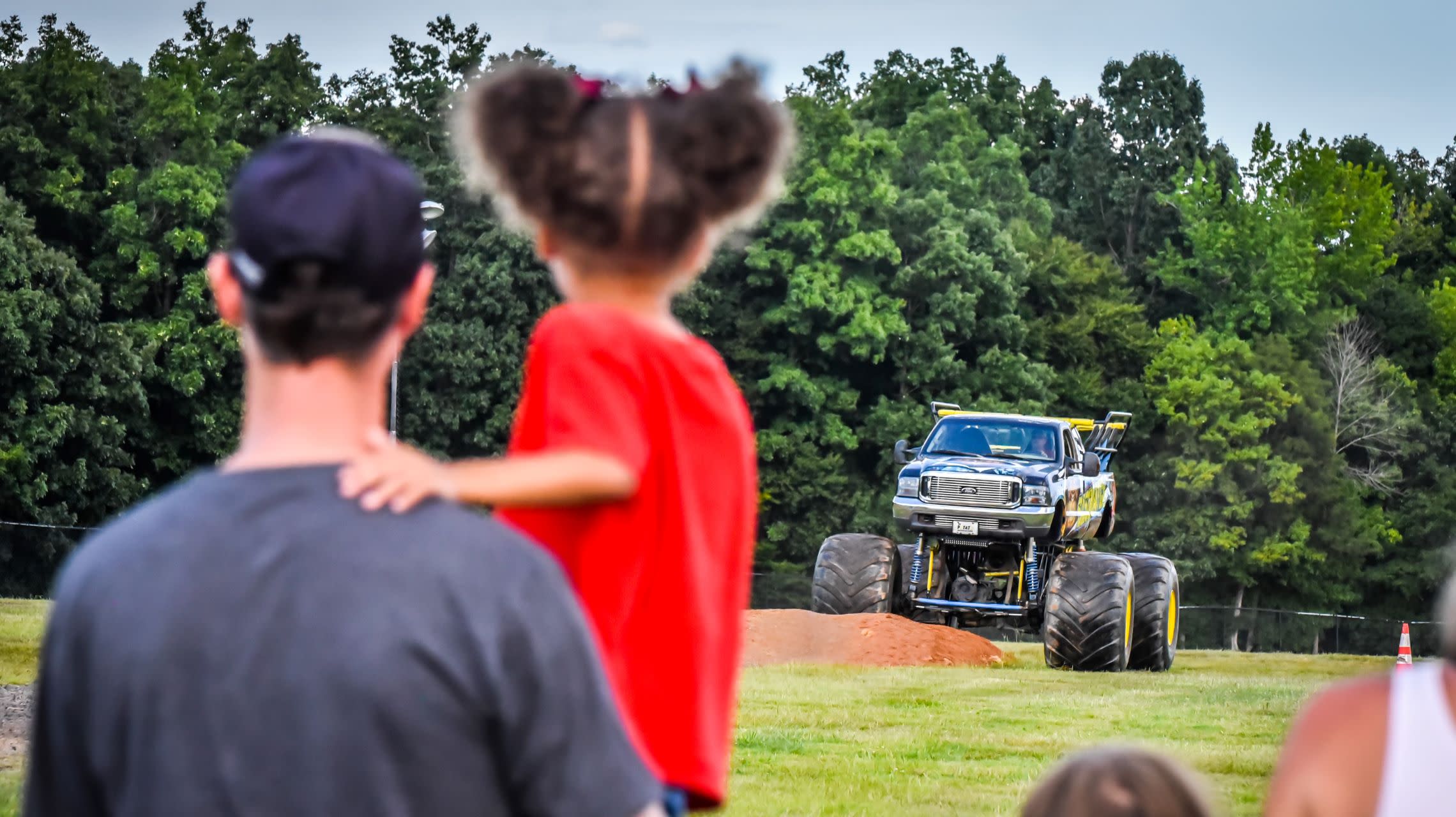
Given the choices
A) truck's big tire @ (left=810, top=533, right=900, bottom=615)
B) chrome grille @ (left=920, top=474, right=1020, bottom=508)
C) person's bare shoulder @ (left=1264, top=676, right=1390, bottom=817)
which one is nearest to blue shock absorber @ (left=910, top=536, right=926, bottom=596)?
truck's big tire @ (left=810, top=533, right=900, bottom=615)

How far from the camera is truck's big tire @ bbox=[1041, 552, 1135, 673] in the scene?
65.6 ft

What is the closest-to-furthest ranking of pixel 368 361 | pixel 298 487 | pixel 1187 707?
pixel 298 487 < pixel 368 361 < pixel 1187 707

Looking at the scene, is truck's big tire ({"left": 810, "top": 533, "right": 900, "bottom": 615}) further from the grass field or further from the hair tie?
the hair tie

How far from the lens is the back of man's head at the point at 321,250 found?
2297mm

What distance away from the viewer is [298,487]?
7.29 ft

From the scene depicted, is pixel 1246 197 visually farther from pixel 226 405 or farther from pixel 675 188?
pixel 675 188

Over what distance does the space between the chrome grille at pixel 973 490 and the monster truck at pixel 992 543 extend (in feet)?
0.05

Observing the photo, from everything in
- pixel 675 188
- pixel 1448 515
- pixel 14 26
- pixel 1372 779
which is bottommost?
pixel 1448 515

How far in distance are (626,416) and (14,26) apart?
55116 mm

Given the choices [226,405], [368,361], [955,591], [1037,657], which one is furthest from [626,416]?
[226,405]

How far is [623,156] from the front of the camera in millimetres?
3133

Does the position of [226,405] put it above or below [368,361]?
below

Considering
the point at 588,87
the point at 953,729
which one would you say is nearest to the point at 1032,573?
the point at 953,729

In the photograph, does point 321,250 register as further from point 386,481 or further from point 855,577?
point 855,577
